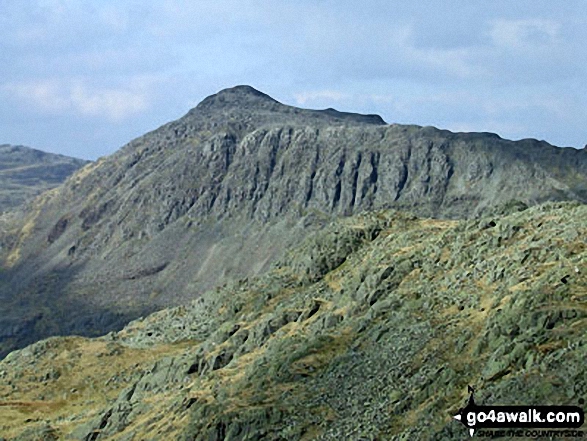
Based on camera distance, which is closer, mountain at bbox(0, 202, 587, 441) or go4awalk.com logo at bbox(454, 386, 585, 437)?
go4awalk.com logo at bbox(454, 386, 585, 437)

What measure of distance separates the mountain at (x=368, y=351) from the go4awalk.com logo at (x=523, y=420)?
35.0 inches

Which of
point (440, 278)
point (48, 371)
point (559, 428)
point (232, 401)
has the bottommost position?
point (48, 371)

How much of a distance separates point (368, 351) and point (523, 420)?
76.6 ft

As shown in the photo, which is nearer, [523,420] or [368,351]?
[523,420]

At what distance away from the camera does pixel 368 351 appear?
69.7 meters

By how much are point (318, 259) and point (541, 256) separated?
4160cm

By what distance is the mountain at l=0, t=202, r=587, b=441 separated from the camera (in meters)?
56.0

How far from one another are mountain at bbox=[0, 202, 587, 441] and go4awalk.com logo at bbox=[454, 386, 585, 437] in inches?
35.0

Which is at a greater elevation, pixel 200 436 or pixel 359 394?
pixel 359 394

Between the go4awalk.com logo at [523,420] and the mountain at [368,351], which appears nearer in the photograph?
the go4awalk.com logo at [523,420]

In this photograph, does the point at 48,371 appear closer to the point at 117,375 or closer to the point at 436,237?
the point at 117,375

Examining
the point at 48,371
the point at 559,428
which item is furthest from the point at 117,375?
the point at 559,428

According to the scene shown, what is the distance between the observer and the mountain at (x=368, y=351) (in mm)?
56000

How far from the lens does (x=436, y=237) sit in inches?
3637
